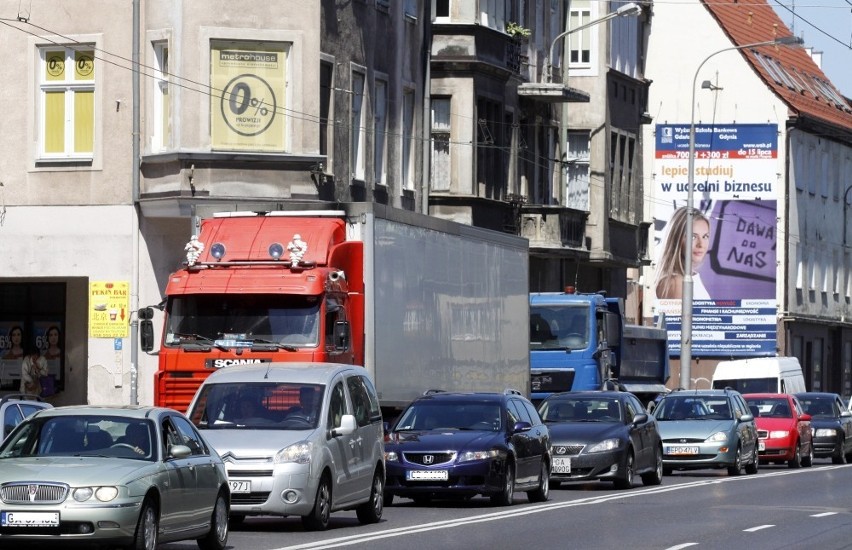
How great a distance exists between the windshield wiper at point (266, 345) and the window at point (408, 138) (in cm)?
1601

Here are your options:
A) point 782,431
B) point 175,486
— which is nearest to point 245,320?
point 175,486

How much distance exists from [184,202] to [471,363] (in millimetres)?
5983

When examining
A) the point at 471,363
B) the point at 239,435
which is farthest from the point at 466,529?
the point at 471,363

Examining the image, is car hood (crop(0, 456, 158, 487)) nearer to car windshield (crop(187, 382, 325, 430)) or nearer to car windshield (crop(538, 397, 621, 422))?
car windshield (crop(187, 382, 325, 430))

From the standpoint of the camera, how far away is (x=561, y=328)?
38531mm

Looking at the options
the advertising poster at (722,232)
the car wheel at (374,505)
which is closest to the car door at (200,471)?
the car wheel at (374,505)

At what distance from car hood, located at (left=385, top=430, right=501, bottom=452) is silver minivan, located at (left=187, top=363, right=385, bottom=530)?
1.95m

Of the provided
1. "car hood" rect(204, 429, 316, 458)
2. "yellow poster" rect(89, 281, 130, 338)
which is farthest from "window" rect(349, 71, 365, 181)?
"car hood" rect(204, 429, 316, 458)

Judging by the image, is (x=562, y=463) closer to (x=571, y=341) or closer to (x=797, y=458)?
(x=571, y=341)

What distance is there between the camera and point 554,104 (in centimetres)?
5000

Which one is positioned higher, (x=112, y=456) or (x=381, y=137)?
(x=381, y=137)

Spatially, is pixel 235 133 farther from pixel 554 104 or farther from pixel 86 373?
pixel 554 104

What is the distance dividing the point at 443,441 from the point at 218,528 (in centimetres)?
681

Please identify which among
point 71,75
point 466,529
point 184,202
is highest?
point 71,75
